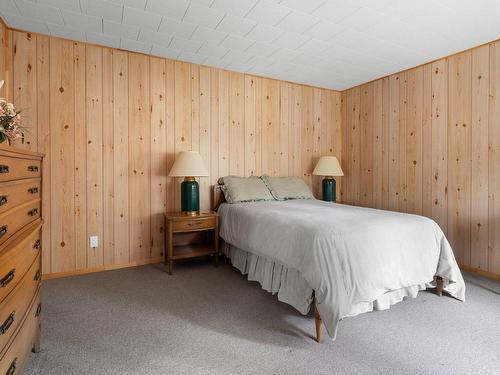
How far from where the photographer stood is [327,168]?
12.8ft

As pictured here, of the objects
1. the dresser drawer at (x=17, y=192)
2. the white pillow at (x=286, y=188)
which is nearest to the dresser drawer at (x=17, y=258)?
the dresser drawer at (x=17, y=192)

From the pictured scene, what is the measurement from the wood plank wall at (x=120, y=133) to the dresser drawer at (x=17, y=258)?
153cm

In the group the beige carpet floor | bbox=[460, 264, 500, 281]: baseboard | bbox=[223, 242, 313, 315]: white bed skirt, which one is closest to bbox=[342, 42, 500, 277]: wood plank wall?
bbox=[460, 264, 500, 281]: baseboard

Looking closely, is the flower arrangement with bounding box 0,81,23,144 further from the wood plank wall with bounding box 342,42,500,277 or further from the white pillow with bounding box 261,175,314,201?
the wood plank wall with bounding box 342,42,500,277

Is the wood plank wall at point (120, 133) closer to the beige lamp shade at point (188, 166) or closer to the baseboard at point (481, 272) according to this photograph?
the beige lamp shade at point (188, 166)

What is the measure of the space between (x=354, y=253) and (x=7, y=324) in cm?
170

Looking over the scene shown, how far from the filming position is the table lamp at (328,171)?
3.90 metres

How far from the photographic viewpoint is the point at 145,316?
204 cm

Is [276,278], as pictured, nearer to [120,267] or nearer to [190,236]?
[190,236]

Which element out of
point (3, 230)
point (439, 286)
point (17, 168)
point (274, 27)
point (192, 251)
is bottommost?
point (439, 286)

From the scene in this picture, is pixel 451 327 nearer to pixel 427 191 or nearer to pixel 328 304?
pixel 328 304

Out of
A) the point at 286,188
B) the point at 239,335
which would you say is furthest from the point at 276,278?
the point at 286,188

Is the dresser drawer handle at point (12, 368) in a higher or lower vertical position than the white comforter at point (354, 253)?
lower

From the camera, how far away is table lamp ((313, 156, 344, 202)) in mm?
3896
